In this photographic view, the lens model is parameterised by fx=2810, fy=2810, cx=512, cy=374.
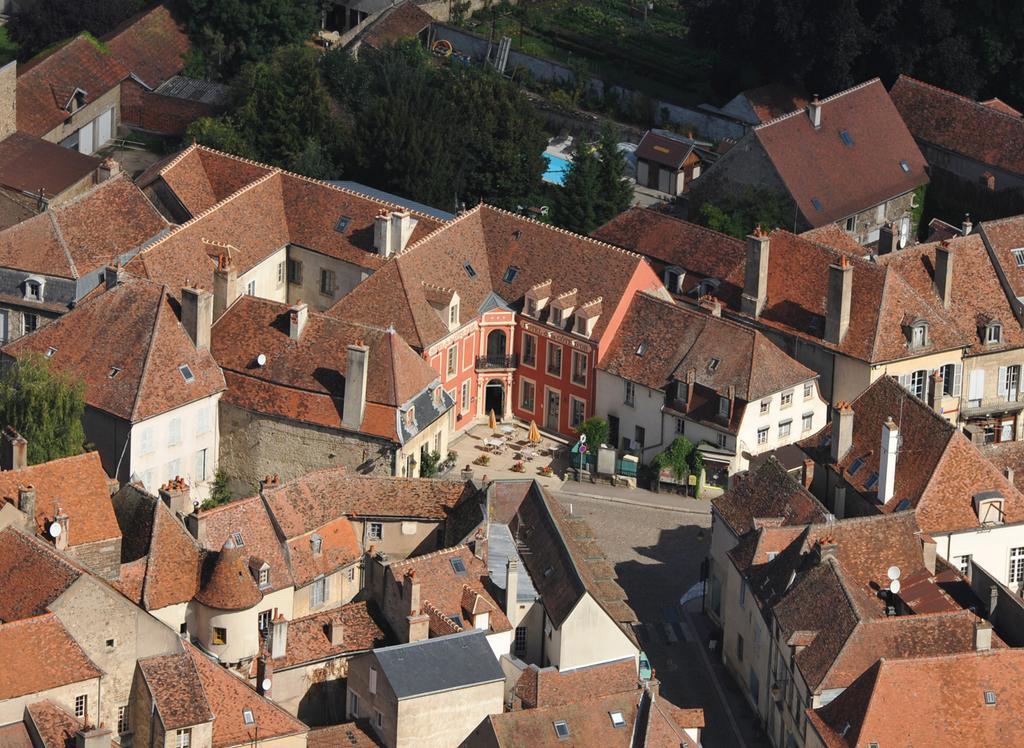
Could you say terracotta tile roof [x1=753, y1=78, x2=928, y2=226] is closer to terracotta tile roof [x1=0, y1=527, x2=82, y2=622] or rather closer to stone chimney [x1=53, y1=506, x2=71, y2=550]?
stone chimney [x1=53, y1=506, x2=71, y2=550]

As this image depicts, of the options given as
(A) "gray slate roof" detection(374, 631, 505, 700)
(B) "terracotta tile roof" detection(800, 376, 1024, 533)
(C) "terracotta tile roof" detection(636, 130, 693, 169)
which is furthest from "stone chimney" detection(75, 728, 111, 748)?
(C) "terracotta tile roof" detection(636, 130, 693, 169)

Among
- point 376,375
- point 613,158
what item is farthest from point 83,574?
point 613,158

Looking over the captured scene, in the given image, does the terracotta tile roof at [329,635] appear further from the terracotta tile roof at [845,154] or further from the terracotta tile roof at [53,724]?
the terracotta tile roof at [845,154]

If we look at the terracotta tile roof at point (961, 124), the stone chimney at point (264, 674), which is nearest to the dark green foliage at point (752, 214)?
the terracotta tile roof at point (961, 124)

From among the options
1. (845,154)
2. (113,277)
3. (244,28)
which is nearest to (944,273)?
(845,154)

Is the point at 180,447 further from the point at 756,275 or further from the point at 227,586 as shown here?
the point at 756,275

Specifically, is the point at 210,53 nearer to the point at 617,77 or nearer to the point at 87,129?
the point at 87,129
